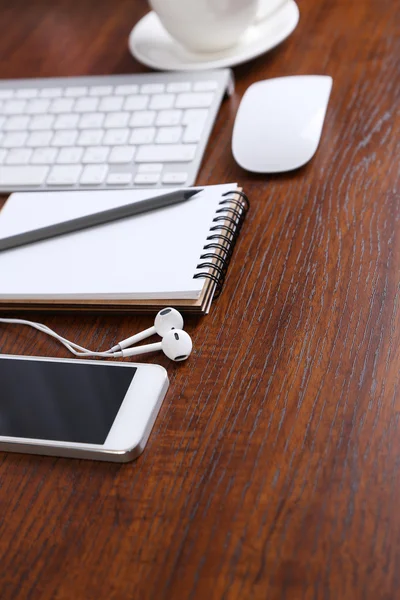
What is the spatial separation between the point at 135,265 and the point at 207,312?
8cm

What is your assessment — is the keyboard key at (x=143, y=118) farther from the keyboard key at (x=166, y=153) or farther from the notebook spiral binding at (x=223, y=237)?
the notebook spiral binding at (x=223, y=237)

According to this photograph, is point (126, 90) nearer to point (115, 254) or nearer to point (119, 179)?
point (119, 179)

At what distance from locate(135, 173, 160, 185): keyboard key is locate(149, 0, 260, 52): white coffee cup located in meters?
0.24

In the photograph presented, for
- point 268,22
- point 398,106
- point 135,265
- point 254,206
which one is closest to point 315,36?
point 268,22

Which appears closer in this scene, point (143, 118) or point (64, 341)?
point (64, 341)

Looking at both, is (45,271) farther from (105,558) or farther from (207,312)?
(105,558)

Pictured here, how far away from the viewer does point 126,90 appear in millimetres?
900

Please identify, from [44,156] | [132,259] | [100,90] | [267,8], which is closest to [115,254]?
[132,259]

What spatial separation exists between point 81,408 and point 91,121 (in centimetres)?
43

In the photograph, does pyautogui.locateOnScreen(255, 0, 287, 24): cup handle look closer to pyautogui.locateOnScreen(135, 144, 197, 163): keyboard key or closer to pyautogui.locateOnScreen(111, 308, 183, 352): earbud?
pyautogui.locateOnScreen(135, 144, 197, 163): keyboard key

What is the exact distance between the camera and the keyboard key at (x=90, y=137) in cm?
83

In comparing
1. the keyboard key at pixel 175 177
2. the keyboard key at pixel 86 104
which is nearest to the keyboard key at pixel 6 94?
the keyboard key at pixel 86 104

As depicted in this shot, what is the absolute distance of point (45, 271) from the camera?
68 centimetres

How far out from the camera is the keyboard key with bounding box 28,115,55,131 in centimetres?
88
